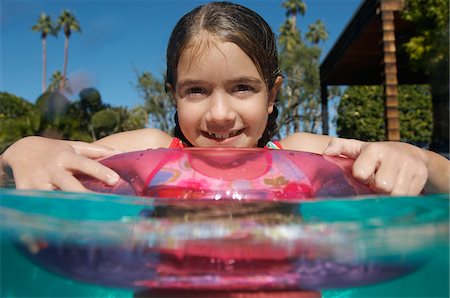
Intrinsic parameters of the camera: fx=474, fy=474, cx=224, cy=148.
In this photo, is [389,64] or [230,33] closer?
[230,33]

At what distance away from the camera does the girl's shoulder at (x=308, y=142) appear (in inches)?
103

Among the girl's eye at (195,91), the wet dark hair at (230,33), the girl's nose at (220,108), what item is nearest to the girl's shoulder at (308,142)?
the wet dark hair at (230,33)

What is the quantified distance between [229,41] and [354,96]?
16.2 meters

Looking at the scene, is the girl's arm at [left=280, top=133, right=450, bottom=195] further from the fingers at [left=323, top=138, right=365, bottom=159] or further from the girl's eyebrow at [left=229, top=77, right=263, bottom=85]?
the girl's eyebrow at [left=229, top=77, right=263, bottom=85]

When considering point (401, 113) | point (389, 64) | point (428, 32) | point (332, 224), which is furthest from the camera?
point (401, 113)

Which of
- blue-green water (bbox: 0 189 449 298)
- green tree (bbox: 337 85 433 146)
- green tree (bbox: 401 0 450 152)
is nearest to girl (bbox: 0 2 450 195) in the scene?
blue-green water (bbox: 0 189 449 298)

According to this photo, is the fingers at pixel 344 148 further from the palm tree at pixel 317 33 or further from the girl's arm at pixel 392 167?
the palm tree at pixel 317 33

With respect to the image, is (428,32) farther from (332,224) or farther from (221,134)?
(332,224)

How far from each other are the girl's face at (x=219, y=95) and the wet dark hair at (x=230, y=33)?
5cm

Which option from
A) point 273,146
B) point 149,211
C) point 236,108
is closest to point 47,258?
point 149,211

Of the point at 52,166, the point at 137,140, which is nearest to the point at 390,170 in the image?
the point at 52,166

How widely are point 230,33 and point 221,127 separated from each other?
46cm

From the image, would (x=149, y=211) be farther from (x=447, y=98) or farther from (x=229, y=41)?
(x=447, y=98)

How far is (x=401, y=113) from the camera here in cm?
1733
